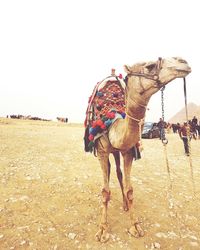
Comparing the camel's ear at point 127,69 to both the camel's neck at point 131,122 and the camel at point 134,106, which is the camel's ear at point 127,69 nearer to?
the camel at point 134,106

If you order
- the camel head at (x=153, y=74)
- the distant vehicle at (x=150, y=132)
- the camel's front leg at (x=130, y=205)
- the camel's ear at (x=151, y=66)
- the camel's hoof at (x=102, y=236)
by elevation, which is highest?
the camel's ear at (x=151, y=66)

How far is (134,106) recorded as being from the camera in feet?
12.2

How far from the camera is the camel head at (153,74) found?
3.14 metres

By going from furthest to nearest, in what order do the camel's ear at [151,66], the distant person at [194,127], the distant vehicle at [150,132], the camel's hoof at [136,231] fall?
the distant vehicle at [150,132] → the distant person at [194,127] → the camel's hoof at [136,231] → the camel's ear at [151,66]

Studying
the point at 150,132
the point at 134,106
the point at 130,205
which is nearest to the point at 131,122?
the point at 134,106

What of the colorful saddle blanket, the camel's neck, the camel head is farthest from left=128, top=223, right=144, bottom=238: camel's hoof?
the camel head

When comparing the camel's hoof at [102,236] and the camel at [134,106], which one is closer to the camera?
the camel at [134,106]

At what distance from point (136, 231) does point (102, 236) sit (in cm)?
63

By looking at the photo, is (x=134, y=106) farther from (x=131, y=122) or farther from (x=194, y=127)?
(x=194, y=127)

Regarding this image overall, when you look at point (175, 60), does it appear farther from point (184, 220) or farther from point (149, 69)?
point (184, 220)

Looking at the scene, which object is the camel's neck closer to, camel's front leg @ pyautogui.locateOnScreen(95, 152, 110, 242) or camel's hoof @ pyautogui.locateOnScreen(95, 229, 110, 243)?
camel's front leg @ pyautogui.locateOnScreen(95, 152, 110, 242)

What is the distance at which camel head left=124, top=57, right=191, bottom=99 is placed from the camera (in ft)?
10.3

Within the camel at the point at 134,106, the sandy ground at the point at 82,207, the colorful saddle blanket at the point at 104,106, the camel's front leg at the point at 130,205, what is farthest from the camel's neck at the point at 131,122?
the sandy ground at the point at 82,207

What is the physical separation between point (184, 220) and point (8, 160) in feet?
21.4
